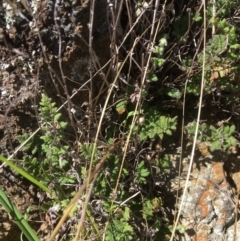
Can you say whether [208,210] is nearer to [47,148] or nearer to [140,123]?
[140,123]

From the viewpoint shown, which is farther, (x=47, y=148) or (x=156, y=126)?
(x=156, y=126)

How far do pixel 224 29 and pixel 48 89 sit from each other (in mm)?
634

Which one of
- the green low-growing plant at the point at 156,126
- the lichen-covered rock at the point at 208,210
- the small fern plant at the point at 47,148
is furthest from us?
the lichen-covered rock at the point at 208,210

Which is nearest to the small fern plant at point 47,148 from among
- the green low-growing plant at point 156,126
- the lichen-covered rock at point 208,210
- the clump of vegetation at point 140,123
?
the clump of vegetation at point 140,123

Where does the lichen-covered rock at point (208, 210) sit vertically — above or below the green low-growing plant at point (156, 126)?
below

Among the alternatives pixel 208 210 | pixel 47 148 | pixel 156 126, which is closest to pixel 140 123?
pixel 156 126

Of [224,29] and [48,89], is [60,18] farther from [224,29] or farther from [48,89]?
[224,29]

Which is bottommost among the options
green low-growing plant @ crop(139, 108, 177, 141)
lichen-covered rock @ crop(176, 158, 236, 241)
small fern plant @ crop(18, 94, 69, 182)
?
lichen-covered rock @ crop(176, 158, 236, 241)

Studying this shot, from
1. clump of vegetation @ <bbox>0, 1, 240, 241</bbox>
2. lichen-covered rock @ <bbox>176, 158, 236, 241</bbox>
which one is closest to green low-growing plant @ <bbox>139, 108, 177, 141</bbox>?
clump of vegetation @ <bbox>0, 1, 240, 241</bbox>

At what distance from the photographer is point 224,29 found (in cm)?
175

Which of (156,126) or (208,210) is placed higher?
(156,126)

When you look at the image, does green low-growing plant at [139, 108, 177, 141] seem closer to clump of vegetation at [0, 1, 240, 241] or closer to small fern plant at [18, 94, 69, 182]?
clump of vegetation at [0, 1, 240, 241]

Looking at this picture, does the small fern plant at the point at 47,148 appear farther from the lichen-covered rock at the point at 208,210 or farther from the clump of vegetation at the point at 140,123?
the lichen-covered rock at the point at 208,210

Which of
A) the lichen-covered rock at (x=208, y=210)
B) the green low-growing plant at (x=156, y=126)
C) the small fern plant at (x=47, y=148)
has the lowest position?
the lichen-covered rock at (x=208, y=210)
